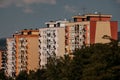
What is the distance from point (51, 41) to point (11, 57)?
2699cm

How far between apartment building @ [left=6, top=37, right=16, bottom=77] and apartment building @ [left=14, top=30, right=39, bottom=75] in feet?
18.3

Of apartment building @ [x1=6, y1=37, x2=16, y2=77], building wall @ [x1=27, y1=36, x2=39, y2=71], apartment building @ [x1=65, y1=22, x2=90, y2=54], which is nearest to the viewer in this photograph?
apartment building @ [x1=65, y1=22, x2=90, y2=54]

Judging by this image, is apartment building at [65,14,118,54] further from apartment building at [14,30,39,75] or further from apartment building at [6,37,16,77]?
apartment building at [6,37,16,77]

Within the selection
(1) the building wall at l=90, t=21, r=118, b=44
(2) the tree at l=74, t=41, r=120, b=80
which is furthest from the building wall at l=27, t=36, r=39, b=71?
(2) the tree at l=74, t=41, r=120, b=80

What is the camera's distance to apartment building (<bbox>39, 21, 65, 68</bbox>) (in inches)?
3563

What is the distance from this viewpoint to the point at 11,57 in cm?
12019

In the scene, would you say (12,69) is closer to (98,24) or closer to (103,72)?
(98,24)

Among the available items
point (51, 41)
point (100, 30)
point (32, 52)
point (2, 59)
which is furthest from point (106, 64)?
point (2, 59)

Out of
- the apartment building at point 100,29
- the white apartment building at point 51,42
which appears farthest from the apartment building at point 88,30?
the white apartment building at point 51,42

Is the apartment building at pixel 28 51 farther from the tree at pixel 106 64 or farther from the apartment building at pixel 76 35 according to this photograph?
the tree at pixel 106 64

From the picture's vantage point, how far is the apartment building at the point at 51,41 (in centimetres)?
9050

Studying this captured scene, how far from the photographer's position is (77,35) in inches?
3334

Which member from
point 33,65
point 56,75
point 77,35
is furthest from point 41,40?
point 56,75

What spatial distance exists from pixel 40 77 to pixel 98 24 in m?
11.5
